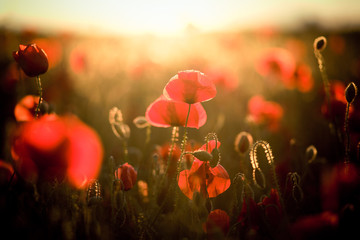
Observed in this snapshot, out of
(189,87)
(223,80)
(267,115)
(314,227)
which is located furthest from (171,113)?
(223,80)

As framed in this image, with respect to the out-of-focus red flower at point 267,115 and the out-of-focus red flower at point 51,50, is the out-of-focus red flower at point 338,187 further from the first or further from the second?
the out-of-focus red flower at point 51,50

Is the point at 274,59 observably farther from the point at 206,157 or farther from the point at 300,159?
the point at 206,157

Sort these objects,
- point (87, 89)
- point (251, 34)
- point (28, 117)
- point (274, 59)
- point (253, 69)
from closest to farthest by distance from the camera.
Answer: point (28, 117)
point (274, 59)
point (87, 89)
point (253, 69)
point (251, 34)

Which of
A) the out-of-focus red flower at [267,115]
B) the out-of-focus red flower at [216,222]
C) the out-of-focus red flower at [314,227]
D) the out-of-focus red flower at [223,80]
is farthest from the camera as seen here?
the out-of-focus red flower at [223,80]

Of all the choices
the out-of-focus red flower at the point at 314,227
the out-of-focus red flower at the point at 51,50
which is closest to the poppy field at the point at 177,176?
the out-of-focus red flower at the point at 314,227

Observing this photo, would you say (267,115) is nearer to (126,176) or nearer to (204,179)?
(204,179)

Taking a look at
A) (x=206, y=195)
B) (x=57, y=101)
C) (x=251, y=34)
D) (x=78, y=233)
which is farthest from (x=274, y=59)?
(x=251, y=34)
